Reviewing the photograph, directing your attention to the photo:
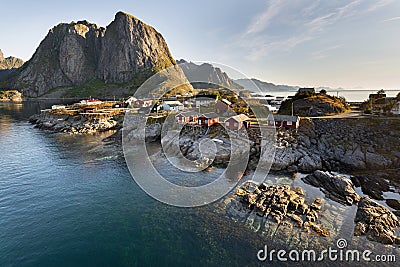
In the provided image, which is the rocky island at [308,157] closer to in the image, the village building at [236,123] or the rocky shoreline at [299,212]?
the rocky shoreline at [299,212]

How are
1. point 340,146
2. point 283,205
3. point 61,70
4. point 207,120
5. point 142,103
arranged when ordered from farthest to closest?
point 61,70 < point 142,103 < point 207,120 < point 340,146 < point 283,205

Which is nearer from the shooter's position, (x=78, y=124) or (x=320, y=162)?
(x=320, y=162)

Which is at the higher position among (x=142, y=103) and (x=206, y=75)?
(x=206, y=75)

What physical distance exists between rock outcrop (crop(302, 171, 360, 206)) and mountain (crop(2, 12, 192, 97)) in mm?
138152

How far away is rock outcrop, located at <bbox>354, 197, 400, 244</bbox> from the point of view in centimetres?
1702

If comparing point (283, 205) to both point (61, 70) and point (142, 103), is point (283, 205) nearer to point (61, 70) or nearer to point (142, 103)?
point (142, 103)

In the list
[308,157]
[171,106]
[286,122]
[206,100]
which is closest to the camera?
[308,157]

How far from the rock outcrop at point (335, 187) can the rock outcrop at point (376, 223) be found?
61.3 inches

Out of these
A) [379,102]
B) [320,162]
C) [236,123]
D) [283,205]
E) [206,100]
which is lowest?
[283,205]

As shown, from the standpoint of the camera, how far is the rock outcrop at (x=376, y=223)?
17025 millimetres

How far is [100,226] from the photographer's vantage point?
18797 millimetres

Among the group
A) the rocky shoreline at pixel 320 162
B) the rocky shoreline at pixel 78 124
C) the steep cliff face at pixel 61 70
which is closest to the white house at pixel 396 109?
the rocky shoreline at pixel 320 162

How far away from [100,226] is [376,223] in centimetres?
2361

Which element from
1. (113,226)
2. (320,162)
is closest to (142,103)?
(320,162)
